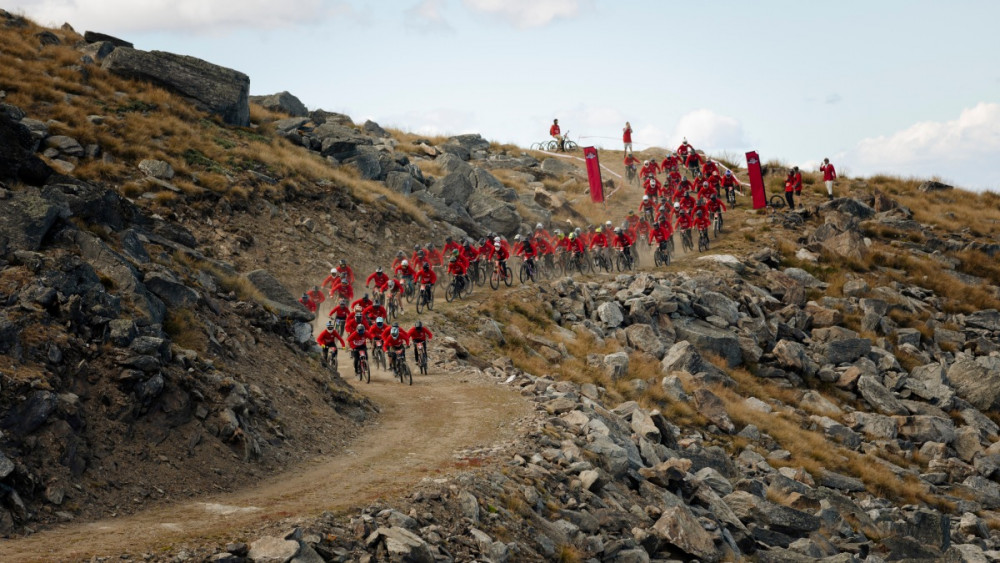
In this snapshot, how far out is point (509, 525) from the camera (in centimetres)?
1280

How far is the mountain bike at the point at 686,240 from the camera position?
40.1 m

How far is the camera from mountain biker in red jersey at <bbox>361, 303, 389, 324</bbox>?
942 inches

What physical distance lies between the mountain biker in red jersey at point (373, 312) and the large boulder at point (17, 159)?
29.0ft

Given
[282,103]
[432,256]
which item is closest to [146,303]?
[432,256]

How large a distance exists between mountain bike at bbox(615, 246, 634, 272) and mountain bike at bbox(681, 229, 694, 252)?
192 inches

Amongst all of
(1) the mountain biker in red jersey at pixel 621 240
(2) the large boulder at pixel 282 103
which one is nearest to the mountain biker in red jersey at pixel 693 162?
(1) the mountain biker in red jersey at pixel 621 240

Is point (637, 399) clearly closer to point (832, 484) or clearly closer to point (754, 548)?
point (832, 484)

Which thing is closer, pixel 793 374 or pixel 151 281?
pixel 151 281

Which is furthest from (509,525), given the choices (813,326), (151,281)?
(813,326)

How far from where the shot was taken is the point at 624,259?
3609cm

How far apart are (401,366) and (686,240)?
21420 mm

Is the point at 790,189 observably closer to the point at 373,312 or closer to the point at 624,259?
the point at 624,259

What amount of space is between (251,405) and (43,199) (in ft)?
17.3

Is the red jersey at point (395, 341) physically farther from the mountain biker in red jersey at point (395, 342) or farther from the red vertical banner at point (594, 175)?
the red vertical banner at point (594, 175)
